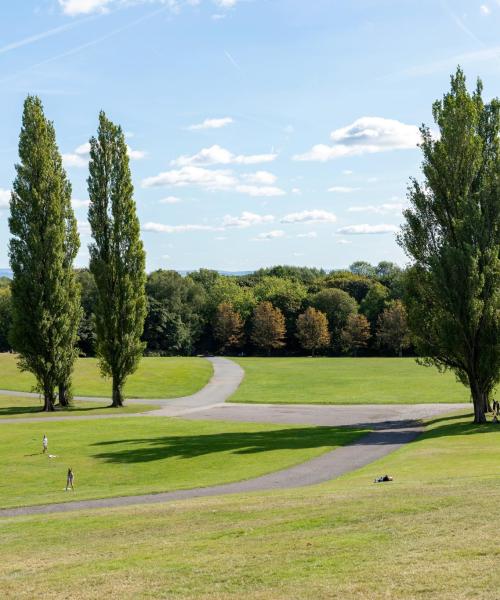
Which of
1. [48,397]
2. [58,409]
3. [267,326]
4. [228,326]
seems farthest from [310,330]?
[48,397]

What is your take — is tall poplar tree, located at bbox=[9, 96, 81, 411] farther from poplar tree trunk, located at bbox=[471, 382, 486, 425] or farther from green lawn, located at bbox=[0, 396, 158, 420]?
poplar tree trunk, located at bbox=[471, 382, 486, 425]

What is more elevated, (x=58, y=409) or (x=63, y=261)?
(x=63, y=261)

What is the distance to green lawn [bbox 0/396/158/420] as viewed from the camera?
176 feet

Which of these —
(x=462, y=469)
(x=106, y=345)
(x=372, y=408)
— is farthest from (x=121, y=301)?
(x=462, y=469)

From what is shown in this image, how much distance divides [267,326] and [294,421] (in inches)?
3318

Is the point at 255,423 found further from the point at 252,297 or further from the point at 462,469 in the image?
the point at 252,297

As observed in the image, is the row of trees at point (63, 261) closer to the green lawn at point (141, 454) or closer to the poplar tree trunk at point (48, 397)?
the poplar tree trunk at point (48, 397)

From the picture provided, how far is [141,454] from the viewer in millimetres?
35406

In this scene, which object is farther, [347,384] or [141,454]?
[347,384]

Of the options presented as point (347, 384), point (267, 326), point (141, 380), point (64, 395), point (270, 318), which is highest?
point (270, 318)

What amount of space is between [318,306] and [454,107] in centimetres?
9632

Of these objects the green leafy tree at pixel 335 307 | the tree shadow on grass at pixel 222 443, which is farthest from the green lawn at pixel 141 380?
the green leafy tree at pixel 335 307

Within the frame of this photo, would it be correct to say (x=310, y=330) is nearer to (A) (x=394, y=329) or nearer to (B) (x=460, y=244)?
(A) (x=394, y=329)

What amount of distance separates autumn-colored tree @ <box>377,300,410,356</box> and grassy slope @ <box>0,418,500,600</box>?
105002mm
